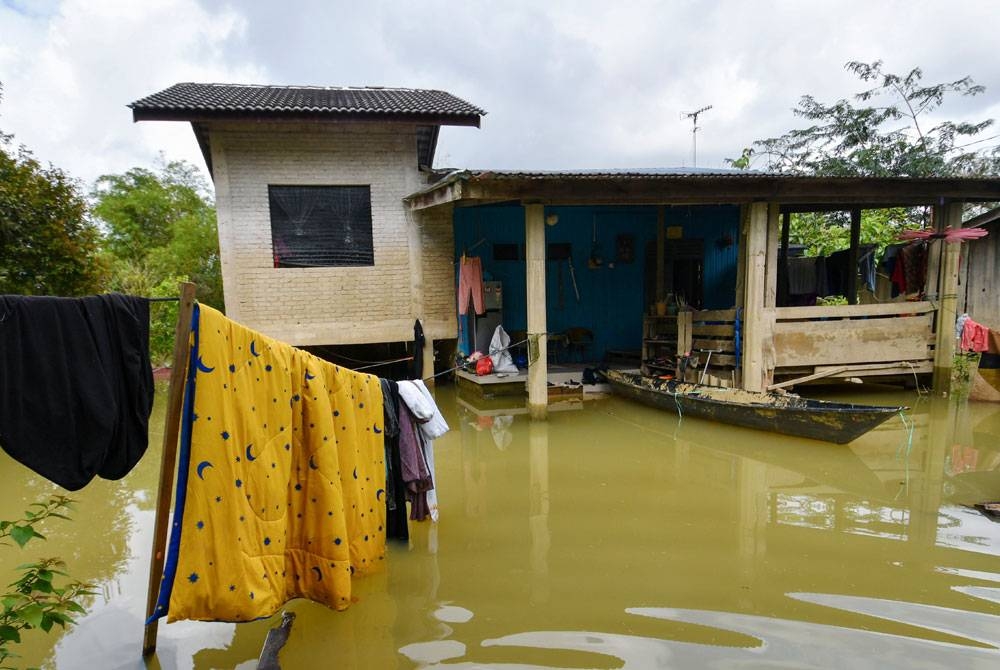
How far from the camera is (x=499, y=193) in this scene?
7602 millimetres

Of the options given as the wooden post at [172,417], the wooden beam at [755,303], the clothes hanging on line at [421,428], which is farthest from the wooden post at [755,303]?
A: the wooden post at [172,417]

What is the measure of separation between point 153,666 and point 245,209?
8.08 m

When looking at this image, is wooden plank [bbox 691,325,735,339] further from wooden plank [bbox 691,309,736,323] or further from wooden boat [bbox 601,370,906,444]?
wooden boat [bbox 601,370,906,444]

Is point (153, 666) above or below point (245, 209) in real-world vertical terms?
below

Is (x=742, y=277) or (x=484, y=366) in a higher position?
(x=742, y=277)

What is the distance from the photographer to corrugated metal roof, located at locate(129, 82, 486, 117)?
8961 mm

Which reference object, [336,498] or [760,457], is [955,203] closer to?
[760,457]

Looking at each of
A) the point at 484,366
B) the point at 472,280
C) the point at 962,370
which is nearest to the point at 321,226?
the point at 472,280

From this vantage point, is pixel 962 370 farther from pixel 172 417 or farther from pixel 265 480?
pixel 172 417

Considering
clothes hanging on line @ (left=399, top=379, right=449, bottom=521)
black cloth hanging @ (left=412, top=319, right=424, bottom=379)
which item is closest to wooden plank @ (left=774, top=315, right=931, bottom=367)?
black cloth hanging @ (left=412, top=319, right=424, bottom=379)

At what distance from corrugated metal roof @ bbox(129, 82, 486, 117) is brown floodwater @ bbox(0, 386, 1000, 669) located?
219 inches

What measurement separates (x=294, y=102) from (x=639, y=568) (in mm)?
9396

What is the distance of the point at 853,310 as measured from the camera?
29.3 ft

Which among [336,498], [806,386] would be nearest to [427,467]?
[336,498]
